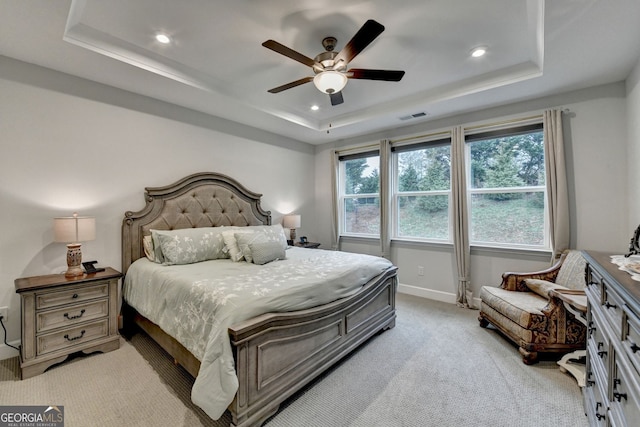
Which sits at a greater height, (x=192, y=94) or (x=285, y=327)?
(x=192, y=94)

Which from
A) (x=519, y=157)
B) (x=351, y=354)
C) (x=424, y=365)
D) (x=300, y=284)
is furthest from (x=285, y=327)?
(x=519, y=157)

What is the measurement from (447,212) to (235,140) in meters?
3.28

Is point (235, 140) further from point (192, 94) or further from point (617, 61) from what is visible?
point (617, 61)

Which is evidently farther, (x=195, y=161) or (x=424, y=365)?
(x=195, y=161)

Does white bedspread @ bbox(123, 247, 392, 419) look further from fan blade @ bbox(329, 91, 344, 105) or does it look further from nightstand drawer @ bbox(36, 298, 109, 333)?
fan blade @ bbox(329, 91, 344, 105)

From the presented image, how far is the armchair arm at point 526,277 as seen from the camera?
2.80 meters

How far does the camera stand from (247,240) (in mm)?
2891

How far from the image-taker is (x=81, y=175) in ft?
8.87

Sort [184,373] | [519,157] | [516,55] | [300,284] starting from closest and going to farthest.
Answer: [300,284] < [184,373] < [516,55] < [519,157]

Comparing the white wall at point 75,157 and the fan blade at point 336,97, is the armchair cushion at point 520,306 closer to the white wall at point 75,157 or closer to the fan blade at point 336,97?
the fan blade at point 336,97

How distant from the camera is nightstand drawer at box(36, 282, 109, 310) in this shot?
7.09 ft

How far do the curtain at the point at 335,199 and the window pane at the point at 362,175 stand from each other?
206mm

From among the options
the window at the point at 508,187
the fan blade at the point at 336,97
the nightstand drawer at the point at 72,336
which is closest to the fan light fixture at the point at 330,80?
the fan blade at the point at 336,97

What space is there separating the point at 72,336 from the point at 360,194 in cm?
408
